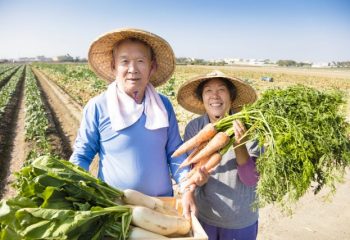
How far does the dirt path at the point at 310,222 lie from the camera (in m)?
4.90

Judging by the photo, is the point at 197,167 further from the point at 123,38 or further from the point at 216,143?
the point at 123,38

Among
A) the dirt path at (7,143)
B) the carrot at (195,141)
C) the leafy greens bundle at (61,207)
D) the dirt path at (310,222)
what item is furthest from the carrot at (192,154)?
the dirt path at (7,143)

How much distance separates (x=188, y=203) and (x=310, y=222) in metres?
3.39

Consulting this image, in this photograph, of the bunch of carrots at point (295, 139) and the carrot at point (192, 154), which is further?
the carrot at point (192, 154)

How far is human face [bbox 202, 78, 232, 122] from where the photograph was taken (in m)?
2.88

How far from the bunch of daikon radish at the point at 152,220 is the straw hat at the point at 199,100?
109 centimetres

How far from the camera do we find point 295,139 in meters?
2.15

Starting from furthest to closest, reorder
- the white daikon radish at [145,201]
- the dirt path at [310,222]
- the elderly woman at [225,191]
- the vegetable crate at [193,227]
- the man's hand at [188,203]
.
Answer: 1. the dirt path at [310,222]
2. the elderly woman at [225,191]
3. the man's hand at [188,203]
4. the white daikon radish at [145,201]
5. the vegetable crate at [193,227]

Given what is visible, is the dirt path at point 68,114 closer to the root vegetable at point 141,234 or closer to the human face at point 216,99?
the human face at point 216,99

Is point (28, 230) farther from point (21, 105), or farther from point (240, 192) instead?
point (21, 105)

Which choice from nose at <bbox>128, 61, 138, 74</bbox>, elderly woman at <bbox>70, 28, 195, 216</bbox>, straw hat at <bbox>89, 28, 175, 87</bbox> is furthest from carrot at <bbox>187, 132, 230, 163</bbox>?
straw hat at <bbox>89, 28, 175, 87</bbox>

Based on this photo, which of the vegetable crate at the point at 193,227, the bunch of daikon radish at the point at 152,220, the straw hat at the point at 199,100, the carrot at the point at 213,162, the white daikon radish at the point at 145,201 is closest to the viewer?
the vegetable crate at the point at 193,227

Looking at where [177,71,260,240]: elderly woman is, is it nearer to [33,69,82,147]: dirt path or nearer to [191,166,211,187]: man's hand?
[191,166,211,187]: man's hand

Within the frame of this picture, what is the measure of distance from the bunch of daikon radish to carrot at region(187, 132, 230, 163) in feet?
1.67
